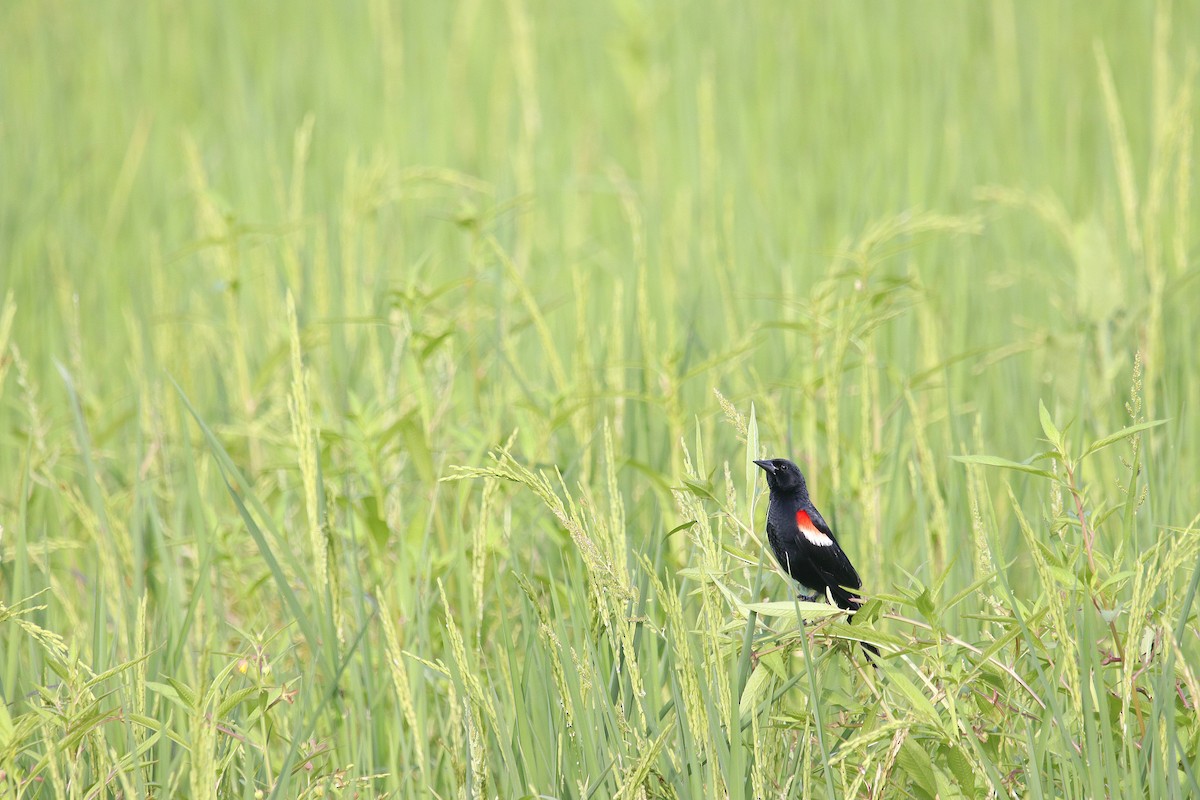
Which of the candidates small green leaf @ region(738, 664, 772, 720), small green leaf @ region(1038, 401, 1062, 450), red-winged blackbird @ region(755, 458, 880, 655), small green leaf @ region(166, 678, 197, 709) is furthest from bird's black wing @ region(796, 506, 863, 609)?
small green leaf @ region(166, 678, 197, 709)

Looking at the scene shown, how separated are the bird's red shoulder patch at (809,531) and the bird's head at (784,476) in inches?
2.1

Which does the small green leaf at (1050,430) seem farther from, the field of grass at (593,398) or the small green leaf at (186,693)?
the small green leaf at (186,693)

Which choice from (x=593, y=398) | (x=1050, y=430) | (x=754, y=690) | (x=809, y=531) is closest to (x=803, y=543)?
(x=809, y=531)

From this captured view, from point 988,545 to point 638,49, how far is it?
4.59 meters

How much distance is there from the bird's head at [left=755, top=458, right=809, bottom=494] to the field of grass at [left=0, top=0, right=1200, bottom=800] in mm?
73

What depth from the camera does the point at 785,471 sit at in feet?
6.19

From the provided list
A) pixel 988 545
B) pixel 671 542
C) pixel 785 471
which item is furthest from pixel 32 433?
pixel 988 545

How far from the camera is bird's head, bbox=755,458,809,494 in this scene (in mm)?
1879

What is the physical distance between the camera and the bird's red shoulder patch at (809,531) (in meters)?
1.79

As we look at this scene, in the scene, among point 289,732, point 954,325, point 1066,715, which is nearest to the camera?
point 1066,715

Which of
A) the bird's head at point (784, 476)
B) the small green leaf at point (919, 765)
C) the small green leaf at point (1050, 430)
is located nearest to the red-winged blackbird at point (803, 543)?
the bird's head at point (784, 476)

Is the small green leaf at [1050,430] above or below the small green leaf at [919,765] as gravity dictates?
above

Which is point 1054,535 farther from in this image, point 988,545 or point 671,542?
point 671,542

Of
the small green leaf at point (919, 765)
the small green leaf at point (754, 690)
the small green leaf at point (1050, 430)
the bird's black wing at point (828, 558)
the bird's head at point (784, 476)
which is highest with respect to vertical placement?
the small green leaf at point (1050, 430)
